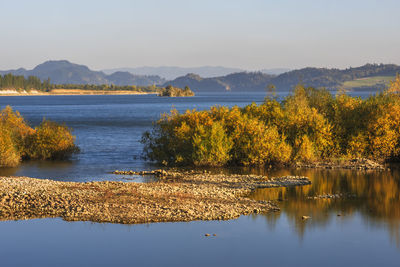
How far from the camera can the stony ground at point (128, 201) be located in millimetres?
20297

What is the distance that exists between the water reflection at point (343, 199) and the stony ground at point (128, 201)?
4.09 feet

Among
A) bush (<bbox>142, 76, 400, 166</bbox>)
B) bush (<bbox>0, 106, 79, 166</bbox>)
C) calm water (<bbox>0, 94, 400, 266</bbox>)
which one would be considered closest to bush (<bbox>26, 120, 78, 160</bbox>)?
bush (<bbox>0, 106, 79, 166</bbox>)

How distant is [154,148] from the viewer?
38.2 metres

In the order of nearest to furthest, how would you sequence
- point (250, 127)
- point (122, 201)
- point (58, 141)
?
point (122, 201) < point (250, 127) < point (58, 141)

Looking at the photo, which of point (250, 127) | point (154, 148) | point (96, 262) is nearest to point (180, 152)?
point (154, 148)

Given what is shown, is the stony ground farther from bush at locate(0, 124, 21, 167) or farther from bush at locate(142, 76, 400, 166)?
bush at locate(0, 124, 21, 167)

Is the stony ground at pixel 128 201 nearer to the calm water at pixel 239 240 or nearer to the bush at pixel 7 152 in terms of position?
the calm water at pixel 239 240

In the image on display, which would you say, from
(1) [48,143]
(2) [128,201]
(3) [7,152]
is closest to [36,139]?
(1) [48,143]

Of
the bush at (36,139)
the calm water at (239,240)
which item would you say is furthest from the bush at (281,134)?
the calm water at (239,240)

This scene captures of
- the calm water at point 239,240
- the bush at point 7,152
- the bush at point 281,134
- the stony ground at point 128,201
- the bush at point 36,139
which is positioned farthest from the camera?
the bush at point 36,139

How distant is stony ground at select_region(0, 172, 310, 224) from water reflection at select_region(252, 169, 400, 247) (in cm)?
125

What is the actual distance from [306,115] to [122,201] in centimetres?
1941

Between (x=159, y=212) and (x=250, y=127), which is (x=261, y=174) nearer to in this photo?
(x=250, y=127)

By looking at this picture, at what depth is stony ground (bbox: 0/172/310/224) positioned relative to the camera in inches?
799
